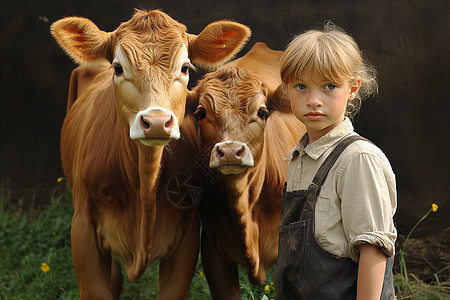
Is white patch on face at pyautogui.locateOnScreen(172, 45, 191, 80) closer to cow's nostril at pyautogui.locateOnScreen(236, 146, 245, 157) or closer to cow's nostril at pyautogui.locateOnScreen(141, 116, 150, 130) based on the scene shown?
cow's nostril at pyautogui.locateOnScreen(141, 116, 150, 130)

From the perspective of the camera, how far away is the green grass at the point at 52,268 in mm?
4734

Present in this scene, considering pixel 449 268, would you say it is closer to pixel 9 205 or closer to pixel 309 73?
pixel 309 73

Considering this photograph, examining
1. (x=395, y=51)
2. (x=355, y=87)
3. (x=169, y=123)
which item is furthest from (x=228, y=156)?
(x=395, y=51)

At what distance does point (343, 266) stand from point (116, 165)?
1.76 metres

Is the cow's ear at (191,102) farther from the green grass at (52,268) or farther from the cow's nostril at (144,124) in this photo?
the green grass at (52,268)

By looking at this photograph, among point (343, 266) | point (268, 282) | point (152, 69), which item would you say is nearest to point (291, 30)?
point (268, 282)

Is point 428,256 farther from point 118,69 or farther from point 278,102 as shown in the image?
point 118,69

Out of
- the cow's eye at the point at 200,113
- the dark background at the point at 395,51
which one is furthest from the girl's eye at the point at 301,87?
the dark background at the point at 395,51

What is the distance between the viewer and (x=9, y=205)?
21.0ft

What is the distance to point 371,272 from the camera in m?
2.15

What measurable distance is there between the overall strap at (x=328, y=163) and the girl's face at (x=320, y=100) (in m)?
0.11

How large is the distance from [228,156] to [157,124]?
0.48 m

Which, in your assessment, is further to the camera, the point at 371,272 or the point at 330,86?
the point at 330,86

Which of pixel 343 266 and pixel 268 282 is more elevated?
pixel 343 266
